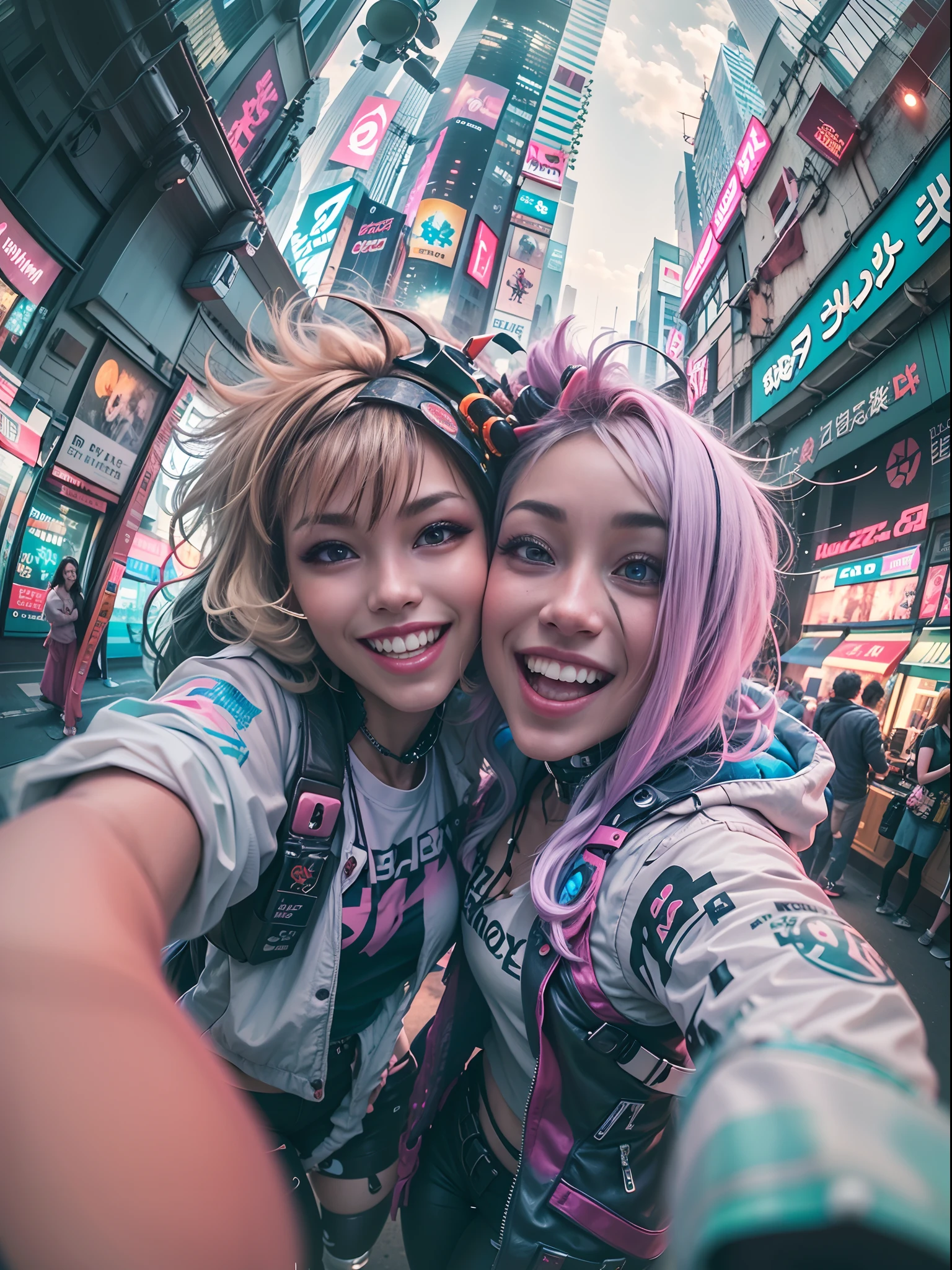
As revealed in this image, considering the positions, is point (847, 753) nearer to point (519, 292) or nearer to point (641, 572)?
Result: point (641, 572)

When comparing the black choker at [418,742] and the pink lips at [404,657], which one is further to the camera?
the black choker at [418,742]

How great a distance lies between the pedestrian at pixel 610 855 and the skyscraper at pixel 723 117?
0.86 ft

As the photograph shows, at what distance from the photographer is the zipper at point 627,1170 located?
2.36 feet

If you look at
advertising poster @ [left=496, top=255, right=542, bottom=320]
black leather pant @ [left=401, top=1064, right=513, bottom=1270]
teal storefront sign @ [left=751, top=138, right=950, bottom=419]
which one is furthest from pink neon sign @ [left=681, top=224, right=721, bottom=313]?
black leather pant @ [left=401, top=1064, right=513, bottom=1270]

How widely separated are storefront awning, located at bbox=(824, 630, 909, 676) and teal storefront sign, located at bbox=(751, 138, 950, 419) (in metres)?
0.25

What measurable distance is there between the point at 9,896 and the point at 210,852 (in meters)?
0.28

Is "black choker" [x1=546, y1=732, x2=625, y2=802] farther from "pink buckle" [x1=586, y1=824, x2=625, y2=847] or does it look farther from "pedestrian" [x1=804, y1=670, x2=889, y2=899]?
"pedestrian" [x1=804, y1=670, x2=889, y2=899]

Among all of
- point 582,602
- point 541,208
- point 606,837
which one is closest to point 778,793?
point 606,837

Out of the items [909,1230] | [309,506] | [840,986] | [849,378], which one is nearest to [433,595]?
[309,506]

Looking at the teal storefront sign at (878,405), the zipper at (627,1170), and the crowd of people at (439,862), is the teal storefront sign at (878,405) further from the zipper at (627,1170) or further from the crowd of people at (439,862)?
the zipper at (627,1170)

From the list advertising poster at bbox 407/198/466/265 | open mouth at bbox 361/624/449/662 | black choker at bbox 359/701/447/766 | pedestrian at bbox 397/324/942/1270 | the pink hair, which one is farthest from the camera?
advertising poster at bbox 407/198/466/265

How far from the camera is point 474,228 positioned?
1.42 metres

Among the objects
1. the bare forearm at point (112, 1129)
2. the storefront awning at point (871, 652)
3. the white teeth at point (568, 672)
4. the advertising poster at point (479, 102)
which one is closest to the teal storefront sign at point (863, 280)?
the storefront awning at point (871, 652)

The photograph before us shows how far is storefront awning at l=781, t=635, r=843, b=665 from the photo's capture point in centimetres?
56
